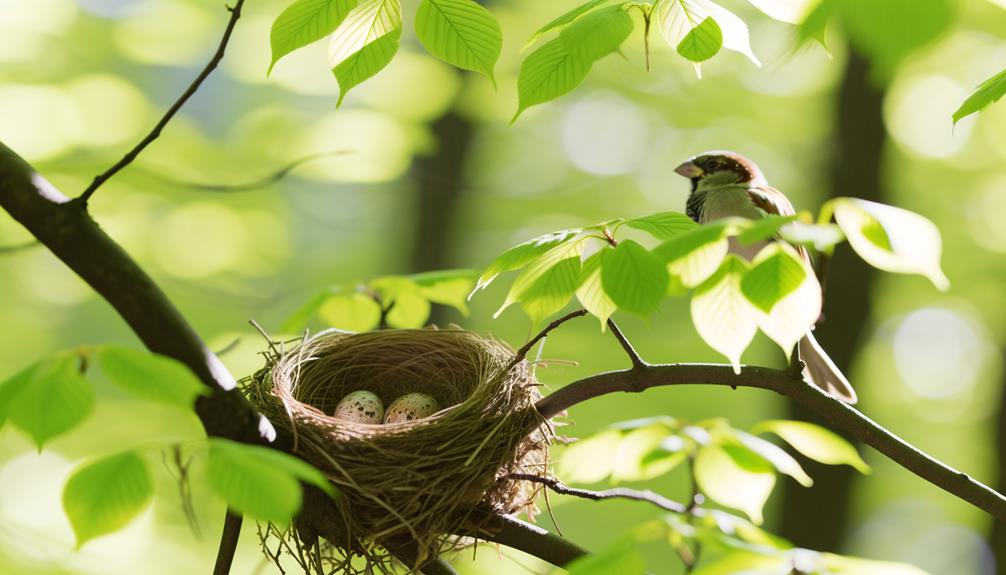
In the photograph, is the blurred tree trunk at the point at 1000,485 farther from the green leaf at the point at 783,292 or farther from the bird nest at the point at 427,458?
the green leaf at the point at 783,292

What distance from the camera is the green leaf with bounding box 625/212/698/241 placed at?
1.40 metres

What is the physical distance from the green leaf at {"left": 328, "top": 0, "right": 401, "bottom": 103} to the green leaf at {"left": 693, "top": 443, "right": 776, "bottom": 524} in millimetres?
722

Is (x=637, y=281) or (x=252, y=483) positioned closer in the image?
(x=252, y=483)

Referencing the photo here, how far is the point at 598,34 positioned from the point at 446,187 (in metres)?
4.39

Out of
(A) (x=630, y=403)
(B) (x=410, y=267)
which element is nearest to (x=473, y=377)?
(B) (x=410, y=267)

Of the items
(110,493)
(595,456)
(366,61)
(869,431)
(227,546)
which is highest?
→ (366,61)

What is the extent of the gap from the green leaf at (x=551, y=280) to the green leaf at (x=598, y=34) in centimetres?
30

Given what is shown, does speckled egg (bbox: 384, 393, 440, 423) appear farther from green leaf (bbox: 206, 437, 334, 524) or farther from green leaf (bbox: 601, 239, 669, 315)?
green leaf (bbox: 206, 437, 334, 524)

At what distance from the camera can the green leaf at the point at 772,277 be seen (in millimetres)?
1081

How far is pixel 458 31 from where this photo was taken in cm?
134

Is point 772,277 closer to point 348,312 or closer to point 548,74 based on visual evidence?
point 548,74

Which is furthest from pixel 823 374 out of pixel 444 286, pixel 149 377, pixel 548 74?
pixel 149 377

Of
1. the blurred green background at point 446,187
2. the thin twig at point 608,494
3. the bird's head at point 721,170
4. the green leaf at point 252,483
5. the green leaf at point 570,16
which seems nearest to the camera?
the green leaf at point 252,483

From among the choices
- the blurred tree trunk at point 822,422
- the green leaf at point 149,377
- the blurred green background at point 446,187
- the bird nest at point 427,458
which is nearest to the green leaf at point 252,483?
the green leaf at point 149,377
